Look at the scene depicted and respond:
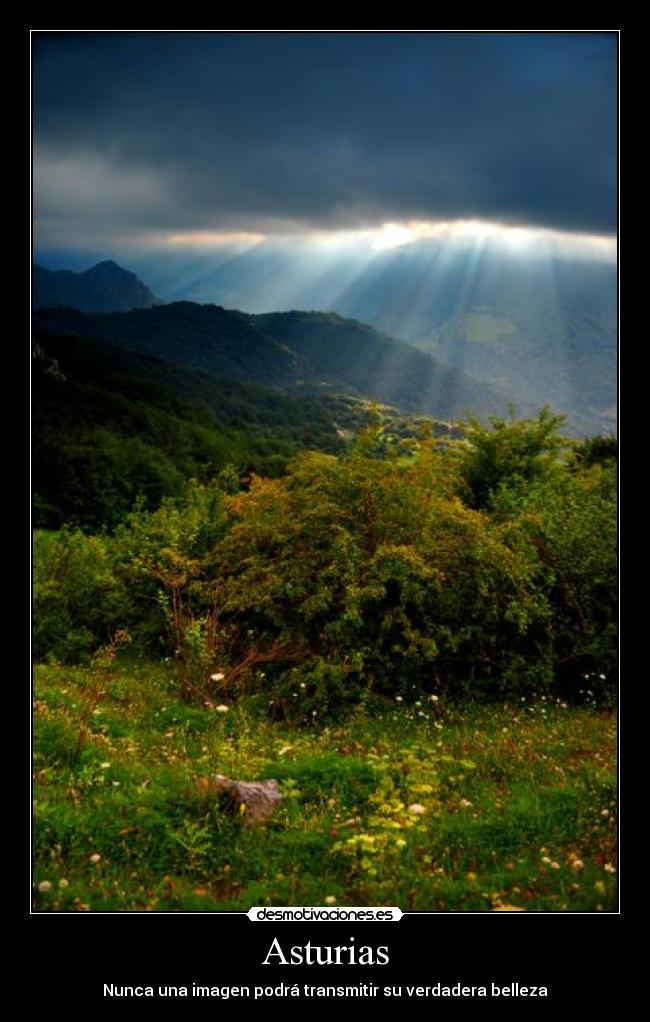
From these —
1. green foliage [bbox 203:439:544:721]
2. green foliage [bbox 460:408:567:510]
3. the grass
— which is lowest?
the grass

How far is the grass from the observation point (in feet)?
16.2

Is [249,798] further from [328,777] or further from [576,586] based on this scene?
[576,586]

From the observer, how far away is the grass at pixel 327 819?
495 cm

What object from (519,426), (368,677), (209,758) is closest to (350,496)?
(368,677)

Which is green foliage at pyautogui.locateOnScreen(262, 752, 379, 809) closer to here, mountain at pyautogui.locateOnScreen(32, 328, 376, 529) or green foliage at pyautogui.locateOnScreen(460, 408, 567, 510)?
green foliage at pyautogui.locateOnScreen(460, 408, 567, 510)

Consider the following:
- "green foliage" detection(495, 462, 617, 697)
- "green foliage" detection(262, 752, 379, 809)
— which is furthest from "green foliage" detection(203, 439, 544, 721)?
"green foliage" detection(262, 752, 379, 809)

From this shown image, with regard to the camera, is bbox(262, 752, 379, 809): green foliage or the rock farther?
bbox(262, 752, 379, 809): green foliage

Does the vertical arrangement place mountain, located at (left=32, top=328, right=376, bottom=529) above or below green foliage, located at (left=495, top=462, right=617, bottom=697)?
above

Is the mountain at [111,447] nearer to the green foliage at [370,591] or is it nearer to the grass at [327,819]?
the green foliage at [370,591]

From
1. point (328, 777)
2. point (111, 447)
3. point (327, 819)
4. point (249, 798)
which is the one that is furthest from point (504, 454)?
point (111, 447)

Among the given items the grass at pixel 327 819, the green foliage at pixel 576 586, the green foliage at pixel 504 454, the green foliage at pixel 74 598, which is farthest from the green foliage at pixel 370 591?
the green foliage at pixel 504 454

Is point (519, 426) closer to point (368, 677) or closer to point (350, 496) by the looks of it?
point (350, 496)
